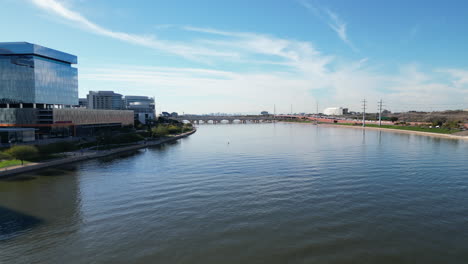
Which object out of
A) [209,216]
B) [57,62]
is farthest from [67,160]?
[57,62]

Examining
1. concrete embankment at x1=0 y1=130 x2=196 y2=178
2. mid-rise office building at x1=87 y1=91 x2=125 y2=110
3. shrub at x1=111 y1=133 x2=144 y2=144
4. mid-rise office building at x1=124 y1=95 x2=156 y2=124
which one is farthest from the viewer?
mid-rise office building at x1=87 y1=91 x2=125 y2=110

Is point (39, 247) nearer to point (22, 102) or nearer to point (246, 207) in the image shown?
point (246, 207)

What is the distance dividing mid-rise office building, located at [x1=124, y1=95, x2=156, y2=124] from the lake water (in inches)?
3115

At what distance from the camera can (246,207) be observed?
54.2 feet

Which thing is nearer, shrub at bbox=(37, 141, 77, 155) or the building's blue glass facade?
shrub at bbox=(37, 141, 77, 155)

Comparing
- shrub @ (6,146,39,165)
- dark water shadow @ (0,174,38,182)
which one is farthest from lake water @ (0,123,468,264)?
shrub @ (6,146,39,165)

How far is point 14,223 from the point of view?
15.1 m

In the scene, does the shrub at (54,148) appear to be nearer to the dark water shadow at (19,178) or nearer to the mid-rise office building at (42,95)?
the dark water shadow at (19,178)

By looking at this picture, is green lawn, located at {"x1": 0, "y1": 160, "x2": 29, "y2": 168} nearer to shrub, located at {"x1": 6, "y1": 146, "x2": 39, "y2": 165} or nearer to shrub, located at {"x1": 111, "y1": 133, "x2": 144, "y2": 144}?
shrub, located at {"x1": 6, "y1": 146, "x2": 39, "y2": 165}

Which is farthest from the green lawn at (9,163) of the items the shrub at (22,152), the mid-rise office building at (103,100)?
the mid-rise office building at (103,100)

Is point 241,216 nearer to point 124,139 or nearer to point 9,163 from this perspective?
point 9,163

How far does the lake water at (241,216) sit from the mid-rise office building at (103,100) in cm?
14033

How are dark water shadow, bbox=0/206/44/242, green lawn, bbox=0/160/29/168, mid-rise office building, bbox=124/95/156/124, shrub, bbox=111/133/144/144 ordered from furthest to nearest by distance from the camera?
mid-rise office building, bbox=124/95/156/124 → shrub, bbox=111/133/144/144 → green lawn, bbox=0/160/29/168 → dark water shadow, bbox=0/206/44/242

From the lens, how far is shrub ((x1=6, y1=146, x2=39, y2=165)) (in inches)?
1150
